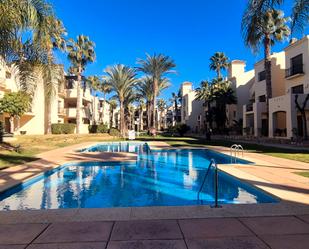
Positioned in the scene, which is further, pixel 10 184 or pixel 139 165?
pixel 139 165

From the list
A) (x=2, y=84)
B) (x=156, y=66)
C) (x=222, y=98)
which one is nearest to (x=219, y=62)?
(x=222, y=98)

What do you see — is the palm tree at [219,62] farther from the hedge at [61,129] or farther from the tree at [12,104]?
the tree at [12,104]

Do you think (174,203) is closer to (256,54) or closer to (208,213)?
(208,213)

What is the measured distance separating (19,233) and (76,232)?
2.76 ft

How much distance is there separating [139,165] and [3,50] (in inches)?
301

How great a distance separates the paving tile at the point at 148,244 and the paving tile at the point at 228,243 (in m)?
0.15

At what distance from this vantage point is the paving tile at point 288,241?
3.91m

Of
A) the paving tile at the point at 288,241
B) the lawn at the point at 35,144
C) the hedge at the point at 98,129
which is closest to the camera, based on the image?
the paving tile at the point at 288,241

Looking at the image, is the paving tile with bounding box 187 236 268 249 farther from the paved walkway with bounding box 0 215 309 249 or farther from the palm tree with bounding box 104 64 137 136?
the palm tree with bounding box 104 64 137 136

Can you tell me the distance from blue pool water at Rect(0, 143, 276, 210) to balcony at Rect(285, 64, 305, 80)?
19475 millimetres

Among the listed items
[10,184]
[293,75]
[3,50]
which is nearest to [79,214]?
[10,184]

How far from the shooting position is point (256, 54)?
31.7 ft

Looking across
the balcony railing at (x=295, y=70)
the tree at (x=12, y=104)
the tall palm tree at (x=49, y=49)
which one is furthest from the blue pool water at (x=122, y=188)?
the balcony railing at (x=295, y=70)

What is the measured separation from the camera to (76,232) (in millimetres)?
4562
